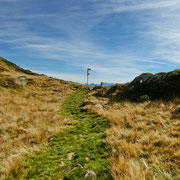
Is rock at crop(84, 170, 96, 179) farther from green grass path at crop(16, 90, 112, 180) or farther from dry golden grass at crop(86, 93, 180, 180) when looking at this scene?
dry golden grass at crop(86, 93, 180, 180)

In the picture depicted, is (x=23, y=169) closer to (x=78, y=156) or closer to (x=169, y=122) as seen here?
(x=78, y=156)

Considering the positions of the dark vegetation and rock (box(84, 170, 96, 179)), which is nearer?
rock (box(84, 170, 96, 179))

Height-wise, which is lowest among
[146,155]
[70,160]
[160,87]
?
[70,160]

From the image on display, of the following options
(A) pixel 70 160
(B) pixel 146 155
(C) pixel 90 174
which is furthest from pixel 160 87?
(C) pixel 90 174

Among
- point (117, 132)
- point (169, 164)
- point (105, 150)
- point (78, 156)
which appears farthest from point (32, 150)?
point (169, 164)

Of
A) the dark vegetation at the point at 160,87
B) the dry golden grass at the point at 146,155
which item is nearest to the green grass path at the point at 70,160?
the dry golden grass at the point at 146,155

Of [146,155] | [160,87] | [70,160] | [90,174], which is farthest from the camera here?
[160,87]

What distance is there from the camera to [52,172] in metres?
3.87


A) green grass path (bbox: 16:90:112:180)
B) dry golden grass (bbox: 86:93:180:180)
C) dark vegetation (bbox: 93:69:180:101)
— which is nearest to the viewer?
dry golden grass (bbox: 86:93:180:180)

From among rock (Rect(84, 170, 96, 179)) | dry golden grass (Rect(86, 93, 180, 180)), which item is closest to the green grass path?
rock (Rect(84, 170, 96, 179))

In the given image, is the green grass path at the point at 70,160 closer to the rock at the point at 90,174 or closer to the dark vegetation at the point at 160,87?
the rock at the point at 90,174

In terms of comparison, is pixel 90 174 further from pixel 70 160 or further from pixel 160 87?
pixel 160 87

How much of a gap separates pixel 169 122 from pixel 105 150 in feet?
14.7

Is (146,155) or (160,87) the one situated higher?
(160,87)
